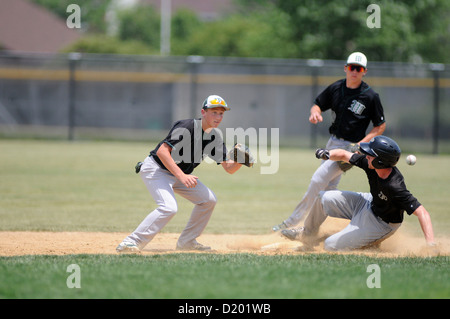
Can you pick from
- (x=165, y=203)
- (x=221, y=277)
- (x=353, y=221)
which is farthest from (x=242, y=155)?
(x=221, y=277)

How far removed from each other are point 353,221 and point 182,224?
123 inches

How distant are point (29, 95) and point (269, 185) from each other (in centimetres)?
1283

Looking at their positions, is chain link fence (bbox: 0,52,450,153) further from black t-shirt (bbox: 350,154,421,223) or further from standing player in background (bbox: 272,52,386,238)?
black t-shirt (bbox: 350,154,421,223)

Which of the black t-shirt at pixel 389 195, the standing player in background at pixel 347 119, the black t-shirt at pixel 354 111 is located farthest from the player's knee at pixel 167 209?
the black t-shirt at pixel 354 111

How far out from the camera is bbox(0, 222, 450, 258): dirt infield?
6448mm

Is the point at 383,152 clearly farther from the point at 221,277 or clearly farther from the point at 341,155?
the point at 221,277

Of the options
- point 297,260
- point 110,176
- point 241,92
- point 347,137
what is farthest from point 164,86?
point 297,260

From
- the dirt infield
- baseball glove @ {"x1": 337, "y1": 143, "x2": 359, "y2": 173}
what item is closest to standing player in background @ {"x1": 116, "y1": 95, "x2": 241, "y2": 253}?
the dirt infield

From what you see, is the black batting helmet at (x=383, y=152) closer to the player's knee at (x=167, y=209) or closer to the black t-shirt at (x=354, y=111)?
the black t-shirt at (x=354, y=111)

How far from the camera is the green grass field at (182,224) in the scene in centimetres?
456

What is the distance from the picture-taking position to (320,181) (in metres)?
7.11

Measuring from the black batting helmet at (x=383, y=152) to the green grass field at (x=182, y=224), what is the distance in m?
0.96

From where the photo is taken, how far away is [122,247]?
20.4ft

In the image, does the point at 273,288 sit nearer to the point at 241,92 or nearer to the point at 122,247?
the point at 122,247
